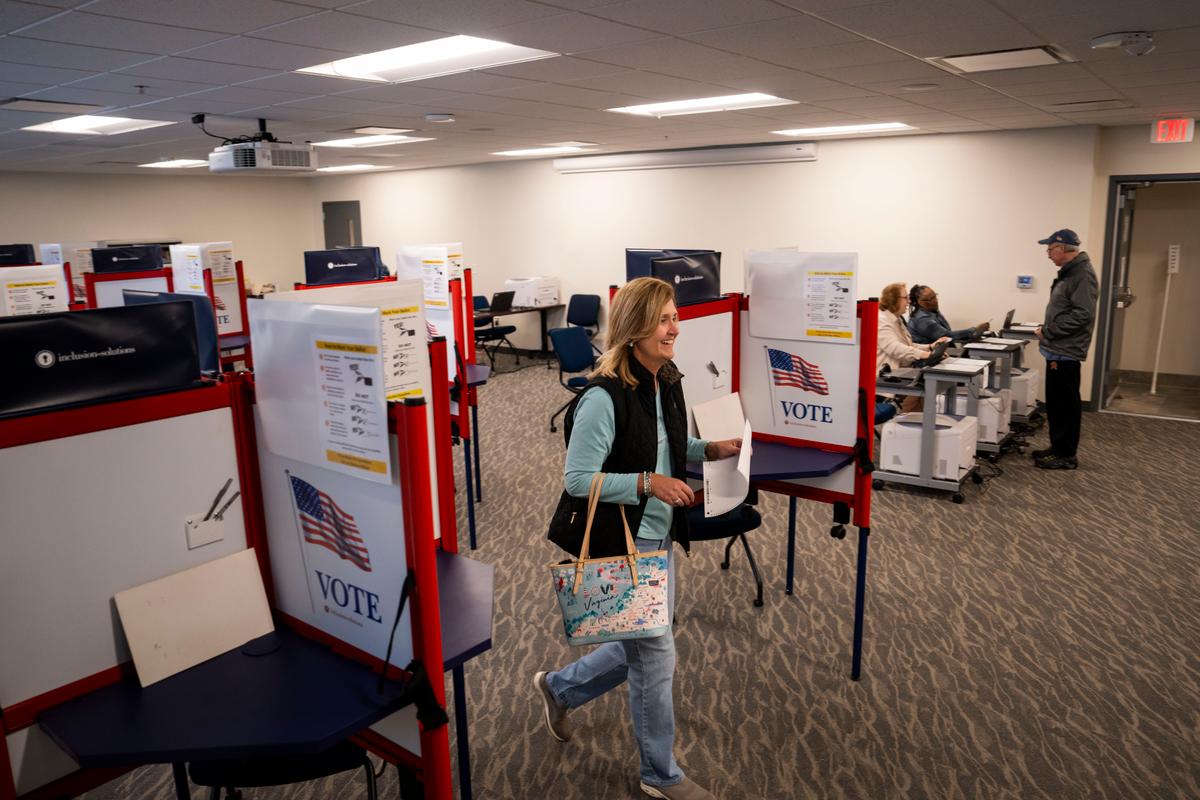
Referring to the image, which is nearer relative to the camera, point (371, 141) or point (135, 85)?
point (135, 85)

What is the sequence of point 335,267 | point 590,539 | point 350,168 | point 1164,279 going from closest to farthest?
point 590,539 < point 335,267 < point 1164,279 < point 350,168

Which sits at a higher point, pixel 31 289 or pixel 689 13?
pixel 689 13

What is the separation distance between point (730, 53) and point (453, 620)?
10.6 ft

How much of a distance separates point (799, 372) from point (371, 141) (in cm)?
633

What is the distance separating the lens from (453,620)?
5.98 ft

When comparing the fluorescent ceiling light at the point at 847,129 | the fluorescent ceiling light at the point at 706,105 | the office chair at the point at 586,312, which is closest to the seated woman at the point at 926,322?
the fluorescent ceiling light at the point at 847,129

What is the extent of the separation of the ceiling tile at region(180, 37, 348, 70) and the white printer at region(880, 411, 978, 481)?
4.14m

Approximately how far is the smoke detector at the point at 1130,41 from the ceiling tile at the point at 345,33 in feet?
9.93

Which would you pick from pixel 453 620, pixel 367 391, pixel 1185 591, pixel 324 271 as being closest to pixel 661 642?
pixel 453 620

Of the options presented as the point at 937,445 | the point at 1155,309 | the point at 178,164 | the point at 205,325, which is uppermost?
the point at 178,164

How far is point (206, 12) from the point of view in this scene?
3.04 meters

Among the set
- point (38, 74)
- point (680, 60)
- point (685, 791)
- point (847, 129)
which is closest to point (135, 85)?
point (38, 74)

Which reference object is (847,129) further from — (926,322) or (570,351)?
(570,351)

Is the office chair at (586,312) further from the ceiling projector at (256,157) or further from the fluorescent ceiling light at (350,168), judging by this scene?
the ceiling projector at (256,157)
